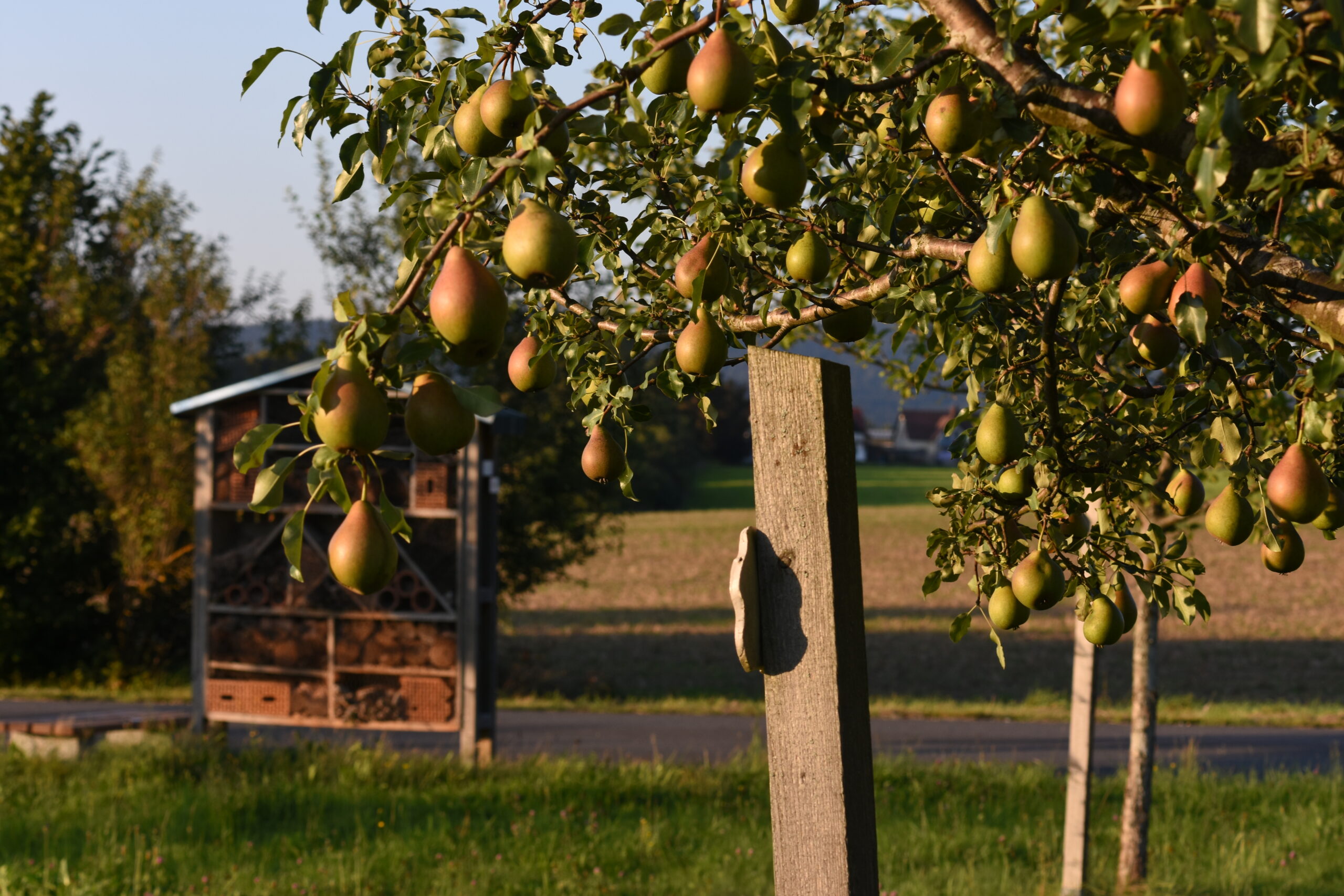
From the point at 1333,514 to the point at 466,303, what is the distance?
1.74 meters

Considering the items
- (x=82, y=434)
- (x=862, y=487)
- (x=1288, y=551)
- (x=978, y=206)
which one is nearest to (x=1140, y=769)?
→ (x=1288, y=551)

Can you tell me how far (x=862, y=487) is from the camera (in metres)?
72.4

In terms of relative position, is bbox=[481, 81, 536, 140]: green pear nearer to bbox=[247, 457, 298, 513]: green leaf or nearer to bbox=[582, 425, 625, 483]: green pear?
bbox=[247, 457, 298, 513]: green leaf

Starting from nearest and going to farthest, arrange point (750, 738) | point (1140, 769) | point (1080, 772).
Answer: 1. point (1080, 772)
2. point (1140, 769)
3. point (750, 738)

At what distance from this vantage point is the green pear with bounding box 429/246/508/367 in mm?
1221

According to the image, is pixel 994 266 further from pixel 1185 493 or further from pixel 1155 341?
pixel 1185 493

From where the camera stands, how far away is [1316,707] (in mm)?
12828

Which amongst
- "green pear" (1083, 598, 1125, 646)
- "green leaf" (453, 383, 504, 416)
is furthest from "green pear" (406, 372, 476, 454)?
"green pear" (1083, 598, 1125, 646)

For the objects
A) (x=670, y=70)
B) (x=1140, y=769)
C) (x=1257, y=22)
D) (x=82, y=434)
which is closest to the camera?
(x=1257, y=22)

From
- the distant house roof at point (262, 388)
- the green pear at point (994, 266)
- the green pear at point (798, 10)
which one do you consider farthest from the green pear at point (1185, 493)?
the distant house roof at point (262, 388)

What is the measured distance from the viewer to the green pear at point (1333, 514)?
213 centimetres

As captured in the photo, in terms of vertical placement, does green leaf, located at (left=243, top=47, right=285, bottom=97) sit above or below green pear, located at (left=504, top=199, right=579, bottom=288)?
above

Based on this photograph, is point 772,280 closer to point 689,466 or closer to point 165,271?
point 165,271

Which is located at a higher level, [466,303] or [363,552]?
[466,303]
